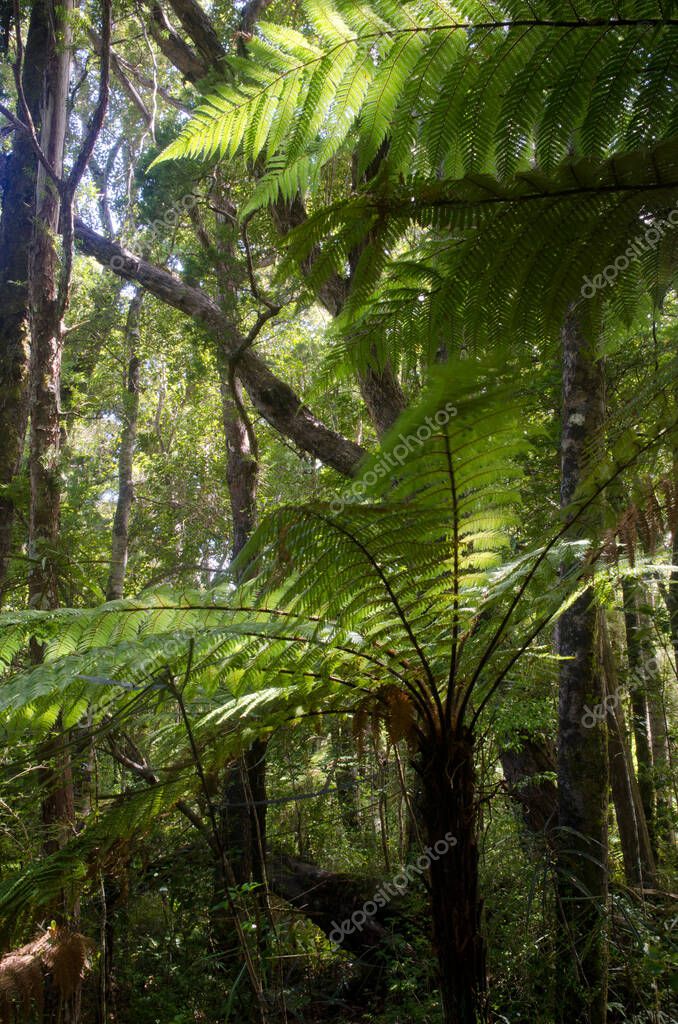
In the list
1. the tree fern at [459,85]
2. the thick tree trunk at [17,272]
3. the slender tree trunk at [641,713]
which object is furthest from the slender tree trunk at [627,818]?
the thick tree trunk at [17,272]

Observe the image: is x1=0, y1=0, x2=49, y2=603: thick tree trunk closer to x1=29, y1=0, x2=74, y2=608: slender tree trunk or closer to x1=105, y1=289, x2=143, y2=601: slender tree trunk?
x1=29, y1=0, x2=74, y2=608: slender tree trunk

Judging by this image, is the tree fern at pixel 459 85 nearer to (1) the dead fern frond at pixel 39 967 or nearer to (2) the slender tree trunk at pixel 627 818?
(1) the dead fern frond at pixel 39 967

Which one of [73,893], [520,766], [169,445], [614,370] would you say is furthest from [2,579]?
[169,445]

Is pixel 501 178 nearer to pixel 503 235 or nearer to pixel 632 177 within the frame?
pixel 503 235

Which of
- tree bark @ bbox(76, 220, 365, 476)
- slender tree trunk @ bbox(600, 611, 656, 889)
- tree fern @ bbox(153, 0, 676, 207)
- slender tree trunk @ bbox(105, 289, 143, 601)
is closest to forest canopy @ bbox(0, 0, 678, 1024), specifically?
tree fern @ bbox(153, 0, 676, 207)

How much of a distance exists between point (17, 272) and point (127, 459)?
4131mm

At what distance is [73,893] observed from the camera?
179 cm

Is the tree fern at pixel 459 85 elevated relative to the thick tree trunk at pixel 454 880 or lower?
elevated

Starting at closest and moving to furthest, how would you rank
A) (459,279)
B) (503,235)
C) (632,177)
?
1. (632,177)
2. (503,235)
3. (459,279)

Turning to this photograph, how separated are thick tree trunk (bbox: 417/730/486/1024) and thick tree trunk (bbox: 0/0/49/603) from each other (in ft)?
12.3

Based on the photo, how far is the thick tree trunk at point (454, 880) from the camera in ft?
5.54

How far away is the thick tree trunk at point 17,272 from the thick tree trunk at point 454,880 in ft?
12.3

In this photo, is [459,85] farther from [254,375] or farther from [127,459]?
[127,459]

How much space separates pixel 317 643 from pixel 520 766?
11.9 ft
